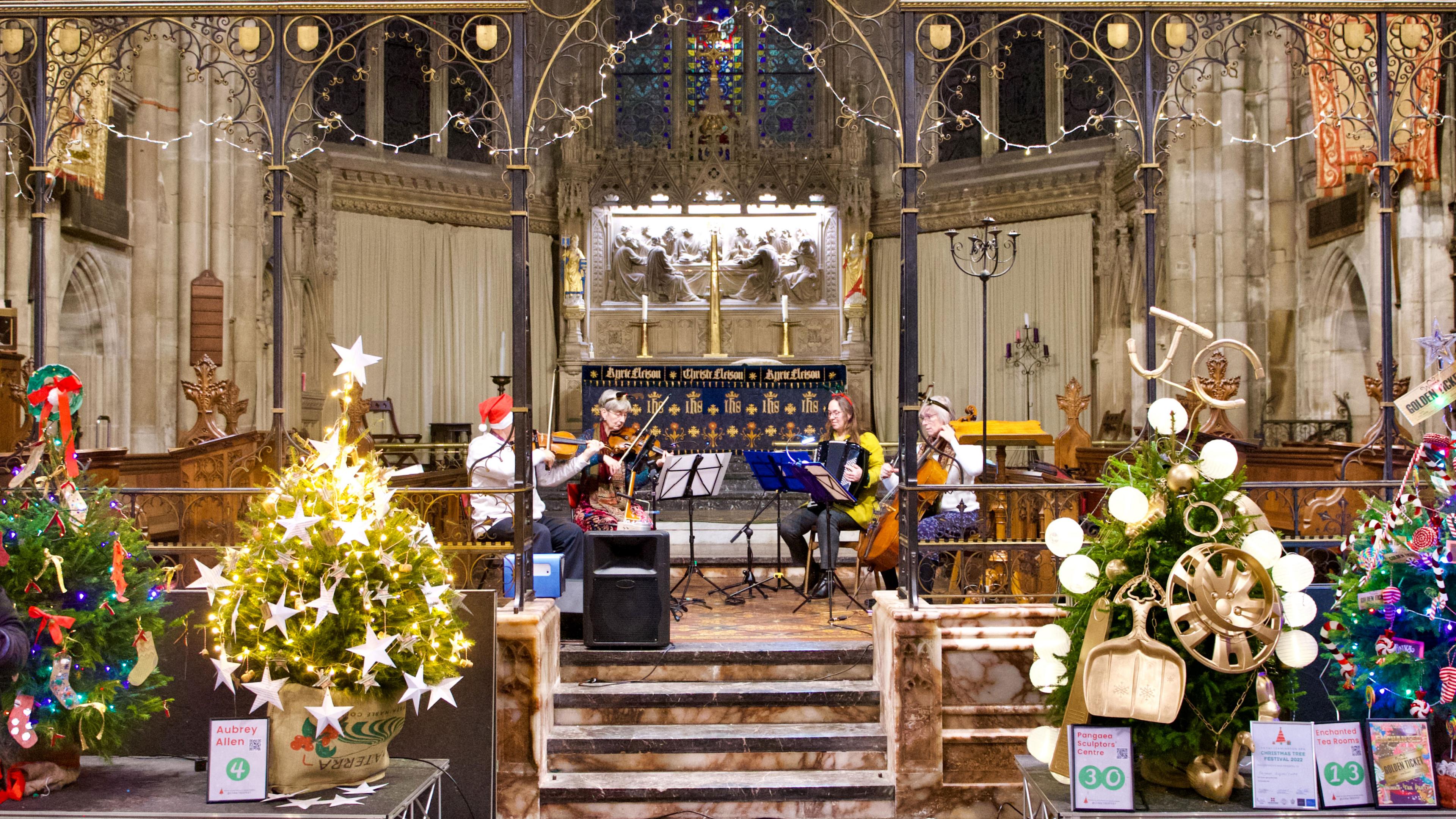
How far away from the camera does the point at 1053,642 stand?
10.7 ft

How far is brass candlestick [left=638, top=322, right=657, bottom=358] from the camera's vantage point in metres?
14.8

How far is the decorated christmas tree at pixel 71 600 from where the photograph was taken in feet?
10.8

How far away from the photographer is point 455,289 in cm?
1514

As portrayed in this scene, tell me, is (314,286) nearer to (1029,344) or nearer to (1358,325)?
(1029,344)

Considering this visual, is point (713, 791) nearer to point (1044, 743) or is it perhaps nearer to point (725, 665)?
point (725, 665)

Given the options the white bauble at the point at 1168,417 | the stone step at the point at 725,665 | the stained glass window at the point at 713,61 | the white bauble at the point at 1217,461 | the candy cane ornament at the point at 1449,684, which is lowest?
the stone step at the point at 725,665

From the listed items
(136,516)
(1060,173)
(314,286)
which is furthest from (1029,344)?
(136,516)

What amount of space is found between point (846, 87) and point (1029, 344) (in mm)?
4463

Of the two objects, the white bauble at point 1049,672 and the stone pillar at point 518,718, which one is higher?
the white bauble at point 1049,672

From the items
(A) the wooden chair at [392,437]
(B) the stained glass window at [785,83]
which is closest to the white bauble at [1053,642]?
(A) the wooden chair at [392,437]

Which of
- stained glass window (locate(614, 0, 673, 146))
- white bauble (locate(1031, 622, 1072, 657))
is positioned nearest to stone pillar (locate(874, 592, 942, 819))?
white bauble (locate(1031, 622, 1072, 657))

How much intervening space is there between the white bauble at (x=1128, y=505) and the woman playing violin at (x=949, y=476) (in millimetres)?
2954

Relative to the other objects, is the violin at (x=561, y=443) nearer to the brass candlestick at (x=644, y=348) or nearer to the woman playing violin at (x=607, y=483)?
the woman playing violin at (x=607, y=483)

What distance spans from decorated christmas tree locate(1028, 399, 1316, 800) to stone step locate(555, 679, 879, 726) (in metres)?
1.86
